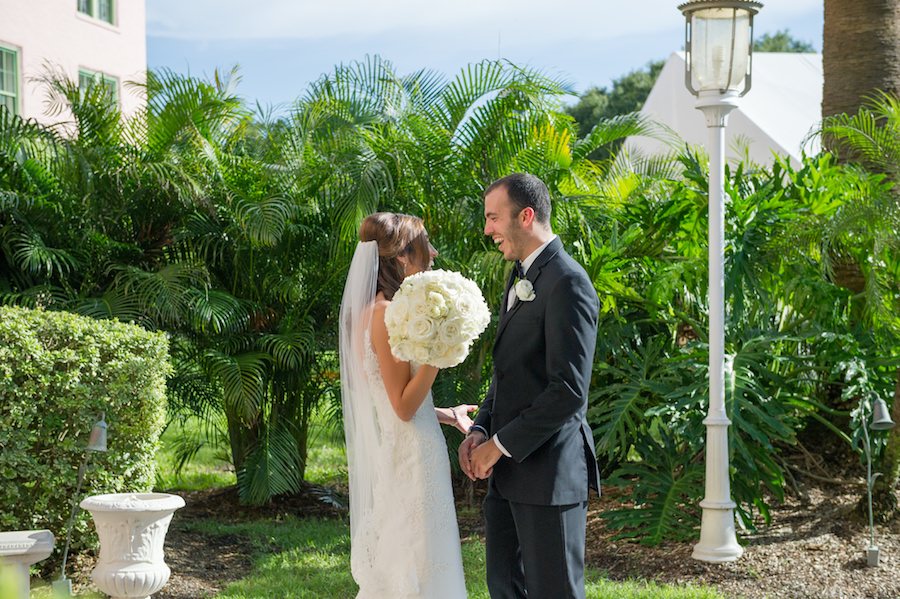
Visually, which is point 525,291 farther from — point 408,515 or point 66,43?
point 66,43

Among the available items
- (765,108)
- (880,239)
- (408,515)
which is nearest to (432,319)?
(408,515)

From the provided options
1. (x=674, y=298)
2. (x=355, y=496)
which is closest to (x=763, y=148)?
(x=674, y=298)

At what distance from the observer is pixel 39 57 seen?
64.2ft

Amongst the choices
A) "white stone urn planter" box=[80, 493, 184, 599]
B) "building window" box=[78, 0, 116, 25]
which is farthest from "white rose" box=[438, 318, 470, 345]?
"building window" box=[78, 0, 116, 25]

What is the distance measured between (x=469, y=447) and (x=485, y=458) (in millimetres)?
201

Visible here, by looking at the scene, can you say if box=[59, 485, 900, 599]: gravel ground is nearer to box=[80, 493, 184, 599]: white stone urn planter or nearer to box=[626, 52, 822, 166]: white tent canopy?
box=[80, 493, 184, 599]: white stone urn planter

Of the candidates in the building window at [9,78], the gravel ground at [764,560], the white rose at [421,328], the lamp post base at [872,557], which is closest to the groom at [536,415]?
the white rose at [421,328]

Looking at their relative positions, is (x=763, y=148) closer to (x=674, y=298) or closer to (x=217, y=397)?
(x=674, y=298)

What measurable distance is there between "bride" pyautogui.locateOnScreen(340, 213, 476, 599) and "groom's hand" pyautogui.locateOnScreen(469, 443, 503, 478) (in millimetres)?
428

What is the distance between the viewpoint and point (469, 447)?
3789 mm

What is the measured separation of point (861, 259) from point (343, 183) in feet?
12.1

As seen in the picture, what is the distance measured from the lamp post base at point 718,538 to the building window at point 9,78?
16.1 metres

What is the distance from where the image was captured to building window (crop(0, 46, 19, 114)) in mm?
18397

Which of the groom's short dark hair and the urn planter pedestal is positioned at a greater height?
the groom's short dark hair
